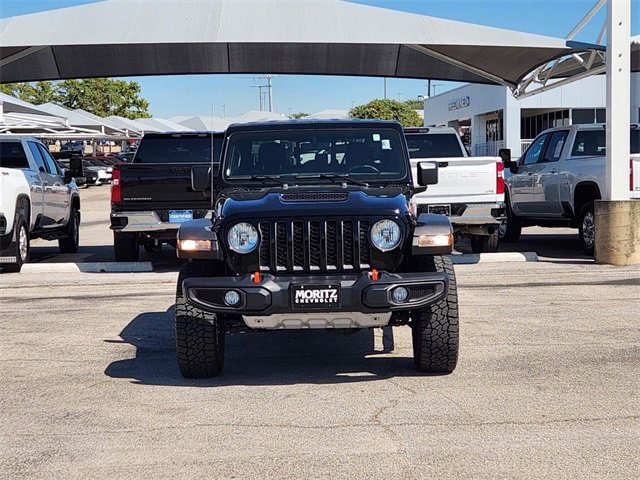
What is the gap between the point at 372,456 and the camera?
4.65 m

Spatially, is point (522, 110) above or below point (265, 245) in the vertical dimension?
above

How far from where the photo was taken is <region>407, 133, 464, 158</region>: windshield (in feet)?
43.5

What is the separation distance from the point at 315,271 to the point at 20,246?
7196 mm

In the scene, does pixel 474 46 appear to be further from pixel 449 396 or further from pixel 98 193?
pixel 98 193

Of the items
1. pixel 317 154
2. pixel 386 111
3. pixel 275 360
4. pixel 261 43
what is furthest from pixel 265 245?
pixel 386 111

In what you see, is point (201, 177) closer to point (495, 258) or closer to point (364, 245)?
point (364, 245)

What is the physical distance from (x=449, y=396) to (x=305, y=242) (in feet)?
4.44

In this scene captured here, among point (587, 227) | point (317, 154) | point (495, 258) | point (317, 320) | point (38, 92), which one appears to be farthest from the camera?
point (38, 92)

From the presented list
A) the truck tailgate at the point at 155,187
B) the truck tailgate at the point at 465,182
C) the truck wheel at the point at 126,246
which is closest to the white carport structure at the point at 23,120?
the truck wheel at the point at 126,246

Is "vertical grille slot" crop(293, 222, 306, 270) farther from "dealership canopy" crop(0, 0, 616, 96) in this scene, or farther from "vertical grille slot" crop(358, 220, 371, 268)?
"dealership canopy" crop(0, 0, 616, 96)

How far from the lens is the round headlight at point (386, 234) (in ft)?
19.6

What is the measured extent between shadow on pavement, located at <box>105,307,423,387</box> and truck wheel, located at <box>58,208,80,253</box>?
711 cm

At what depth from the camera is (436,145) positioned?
13.3m

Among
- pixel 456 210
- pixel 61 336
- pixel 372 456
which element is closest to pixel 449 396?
pixel 372 456
